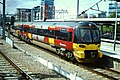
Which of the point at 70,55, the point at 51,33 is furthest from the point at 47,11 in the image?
the point at 70,55

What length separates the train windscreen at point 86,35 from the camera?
17.8m

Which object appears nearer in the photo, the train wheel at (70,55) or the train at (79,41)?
the train at (79,41)

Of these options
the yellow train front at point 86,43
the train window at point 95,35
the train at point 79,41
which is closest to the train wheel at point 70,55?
the train at point 79,41

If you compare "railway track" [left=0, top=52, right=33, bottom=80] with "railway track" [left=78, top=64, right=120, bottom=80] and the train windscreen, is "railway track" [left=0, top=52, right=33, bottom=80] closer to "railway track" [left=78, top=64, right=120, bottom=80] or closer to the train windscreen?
"railway track" [left=78, top=64, right=120, bottom=80]

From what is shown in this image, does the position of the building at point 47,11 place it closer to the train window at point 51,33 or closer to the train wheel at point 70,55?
the train window at point 51,33

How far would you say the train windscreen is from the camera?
58.5 ft

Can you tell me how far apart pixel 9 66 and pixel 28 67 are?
1419 mm

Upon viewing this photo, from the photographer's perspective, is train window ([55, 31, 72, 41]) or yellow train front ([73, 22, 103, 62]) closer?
yellow train front ([73, 22, 103, 62])

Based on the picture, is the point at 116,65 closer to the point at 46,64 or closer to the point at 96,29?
the point at 96,29

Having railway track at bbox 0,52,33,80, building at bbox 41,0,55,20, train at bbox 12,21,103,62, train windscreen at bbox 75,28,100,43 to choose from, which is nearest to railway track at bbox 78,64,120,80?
train at bbox 12,21,103,62

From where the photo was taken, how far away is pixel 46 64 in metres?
17.1

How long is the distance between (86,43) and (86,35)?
55 cm

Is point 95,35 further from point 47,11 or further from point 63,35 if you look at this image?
point 47,11

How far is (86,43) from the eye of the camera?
58.3 ft
